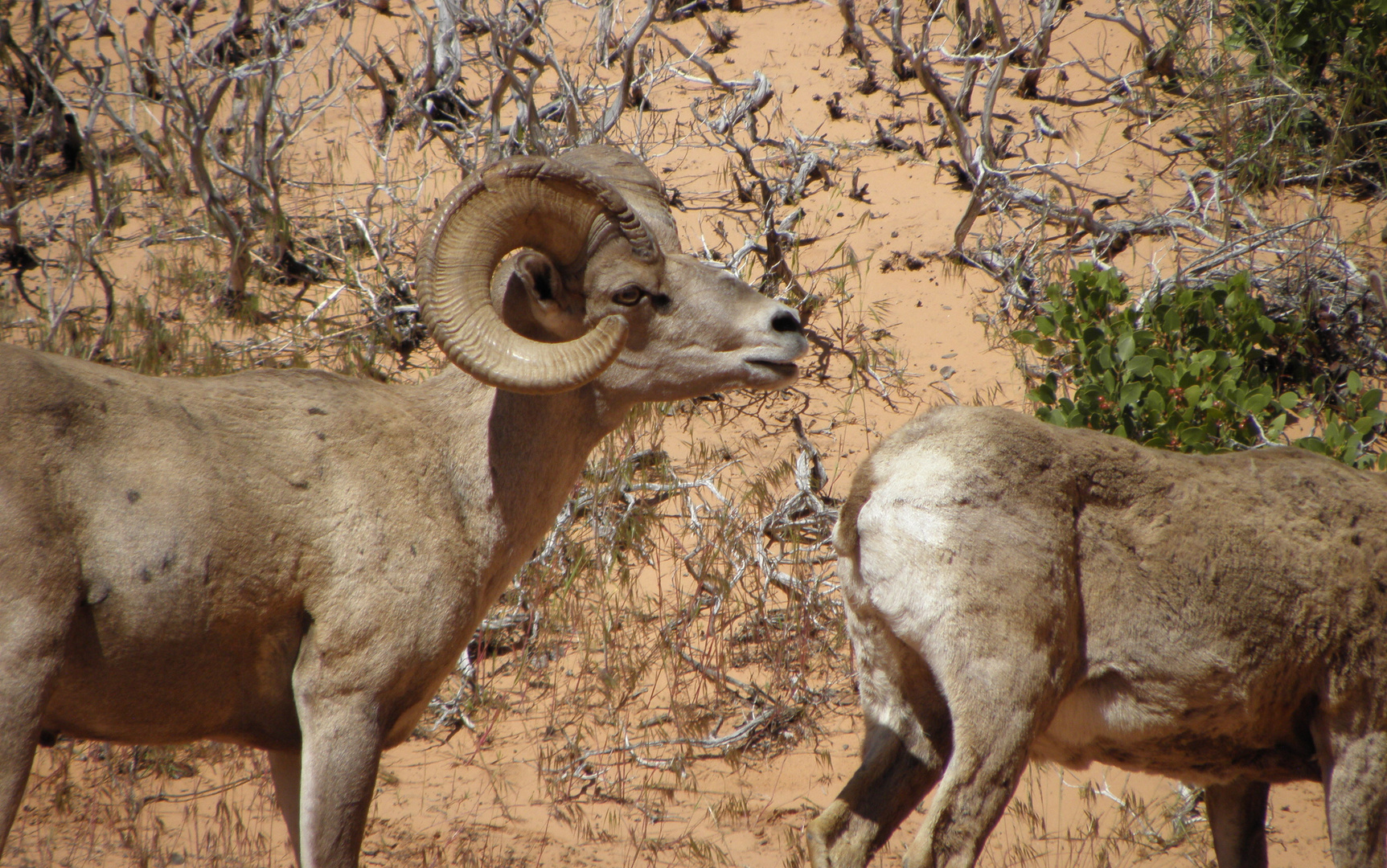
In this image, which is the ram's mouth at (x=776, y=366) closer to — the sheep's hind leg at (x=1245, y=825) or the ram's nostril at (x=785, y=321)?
the ram's nostril at (x=785, y=321)

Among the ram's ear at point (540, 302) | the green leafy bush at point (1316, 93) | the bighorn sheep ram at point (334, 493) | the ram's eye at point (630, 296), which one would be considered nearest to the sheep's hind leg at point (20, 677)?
the bighorn sheep ram at point (334, 493)

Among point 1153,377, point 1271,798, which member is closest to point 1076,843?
point 1271,798

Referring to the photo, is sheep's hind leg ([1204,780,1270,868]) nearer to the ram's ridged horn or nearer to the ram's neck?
the ram's neck

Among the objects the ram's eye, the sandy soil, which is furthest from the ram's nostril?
the sandy soil

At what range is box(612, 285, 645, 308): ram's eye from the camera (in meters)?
3.91

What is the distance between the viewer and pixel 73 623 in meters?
3.11

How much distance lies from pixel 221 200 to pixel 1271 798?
8.51m

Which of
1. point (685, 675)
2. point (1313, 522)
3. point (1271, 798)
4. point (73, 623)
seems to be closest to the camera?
point (73, 623)

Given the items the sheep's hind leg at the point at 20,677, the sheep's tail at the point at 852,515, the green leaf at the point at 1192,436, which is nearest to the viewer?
the sheep's hind leg at the point at 20,677

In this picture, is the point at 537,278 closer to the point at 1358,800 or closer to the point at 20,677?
the point at 20,677

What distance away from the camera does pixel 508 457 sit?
3840 mm

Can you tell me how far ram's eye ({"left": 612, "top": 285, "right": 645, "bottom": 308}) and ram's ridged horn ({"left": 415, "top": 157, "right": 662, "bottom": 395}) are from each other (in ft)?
0.61

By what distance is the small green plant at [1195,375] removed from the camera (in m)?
5.60

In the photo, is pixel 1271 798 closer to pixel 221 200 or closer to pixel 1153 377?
pixel 1153 377
